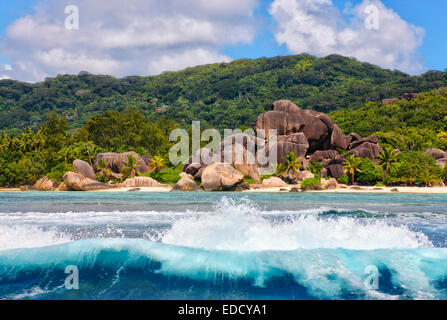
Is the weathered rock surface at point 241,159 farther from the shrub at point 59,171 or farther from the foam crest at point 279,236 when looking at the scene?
the foam crest at point 279,236

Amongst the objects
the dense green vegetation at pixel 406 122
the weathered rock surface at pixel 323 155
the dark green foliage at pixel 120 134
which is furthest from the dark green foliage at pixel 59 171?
the dense green vegetation at pixel 406 122

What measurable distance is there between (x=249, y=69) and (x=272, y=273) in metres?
153

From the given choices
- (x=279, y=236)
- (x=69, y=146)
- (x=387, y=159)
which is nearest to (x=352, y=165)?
(x=387, y=159)

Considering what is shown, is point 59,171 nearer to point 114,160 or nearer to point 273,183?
point 114,160

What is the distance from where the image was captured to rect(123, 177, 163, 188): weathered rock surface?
42688 millimetres

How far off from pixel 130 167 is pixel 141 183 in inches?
182

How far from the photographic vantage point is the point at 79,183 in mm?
40312

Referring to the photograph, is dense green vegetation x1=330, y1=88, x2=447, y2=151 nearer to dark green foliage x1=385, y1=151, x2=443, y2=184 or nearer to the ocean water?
dark green foliage x1=385, y1=151, x2=443, y2=184

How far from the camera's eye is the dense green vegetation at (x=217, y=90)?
10738cm

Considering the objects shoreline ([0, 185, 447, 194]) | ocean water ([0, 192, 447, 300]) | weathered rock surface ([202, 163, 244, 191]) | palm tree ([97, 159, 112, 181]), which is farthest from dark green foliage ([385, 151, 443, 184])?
ocean water ([0, 192, 447, 300])

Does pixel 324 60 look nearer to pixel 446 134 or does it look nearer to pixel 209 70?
pixel 209 70

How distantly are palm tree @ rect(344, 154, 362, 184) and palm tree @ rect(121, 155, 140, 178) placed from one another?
26253 millimetres
